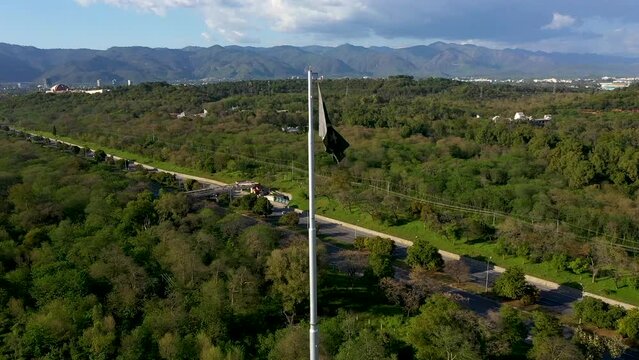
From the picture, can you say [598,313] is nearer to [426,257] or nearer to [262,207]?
[426,257]

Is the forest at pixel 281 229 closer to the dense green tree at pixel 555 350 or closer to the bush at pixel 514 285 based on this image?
the dense green tree at pixel 555 350

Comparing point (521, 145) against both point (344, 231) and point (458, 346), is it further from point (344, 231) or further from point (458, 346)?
point (458, 346)

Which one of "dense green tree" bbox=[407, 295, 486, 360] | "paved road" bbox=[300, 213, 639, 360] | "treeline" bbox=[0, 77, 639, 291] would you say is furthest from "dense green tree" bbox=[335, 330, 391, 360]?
"treeline" bbox=[0, 77, 639, 291]

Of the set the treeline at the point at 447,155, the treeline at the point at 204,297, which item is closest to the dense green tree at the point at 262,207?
the treeline at the point at 447,155

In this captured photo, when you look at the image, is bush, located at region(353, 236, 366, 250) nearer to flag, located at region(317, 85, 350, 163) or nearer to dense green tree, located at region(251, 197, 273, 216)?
dense green tree, located at region(251, 197, 273, 216)

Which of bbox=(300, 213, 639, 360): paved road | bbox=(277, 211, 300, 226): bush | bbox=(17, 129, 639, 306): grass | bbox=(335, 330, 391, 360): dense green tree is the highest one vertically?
bbox=(335, 330, 391, 360): dense green tree

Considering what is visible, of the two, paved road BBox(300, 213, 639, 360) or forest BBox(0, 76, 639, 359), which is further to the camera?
paved road BBox(300, 213, 639, 360)
